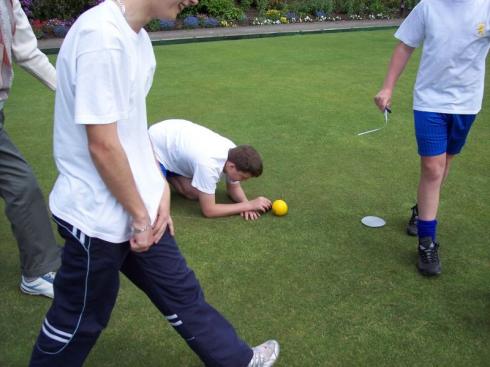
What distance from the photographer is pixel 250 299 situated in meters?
2.96

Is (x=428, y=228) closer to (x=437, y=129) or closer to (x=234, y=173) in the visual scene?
(x=437, y=129)

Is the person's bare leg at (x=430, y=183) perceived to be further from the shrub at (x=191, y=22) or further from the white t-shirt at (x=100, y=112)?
the shrub at (x=191, y=22)

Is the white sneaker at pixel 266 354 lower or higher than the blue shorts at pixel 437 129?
Result: lower

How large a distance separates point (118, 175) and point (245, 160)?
209 cm

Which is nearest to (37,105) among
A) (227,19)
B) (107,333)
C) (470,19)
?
(107,333)

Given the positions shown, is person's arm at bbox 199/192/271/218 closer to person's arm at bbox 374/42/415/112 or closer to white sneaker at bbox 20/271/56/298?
person's arm at bbox 374/42/415/112

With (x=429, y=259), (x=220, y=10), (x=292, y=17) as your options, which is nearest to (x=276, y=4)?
(x=292, y=17)

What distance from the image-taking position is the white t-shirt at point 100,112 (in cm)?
150

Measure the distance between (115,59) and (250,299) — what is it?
1786 millimetres

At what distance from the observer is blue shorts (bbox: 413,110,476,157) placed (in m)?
3.07

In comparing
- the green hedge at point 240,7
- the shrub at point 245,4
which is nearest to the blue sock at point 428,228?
the green hedge at point 240,7

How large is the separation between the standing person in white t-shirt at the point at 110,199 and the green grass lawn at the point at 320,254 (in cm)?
61

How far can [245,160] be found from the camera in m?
3.67

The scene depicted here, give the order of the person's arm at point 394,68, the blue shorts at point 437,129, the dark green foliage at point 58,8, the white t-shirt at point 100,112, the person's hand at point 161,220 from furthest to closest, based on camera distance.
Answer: the dark green foliage at point 58,8 < the person's arm at point 394,68 < the blue shorts at point 437,129 < the person's hand at point 161,220 < the white t-shirt at point 100,112
